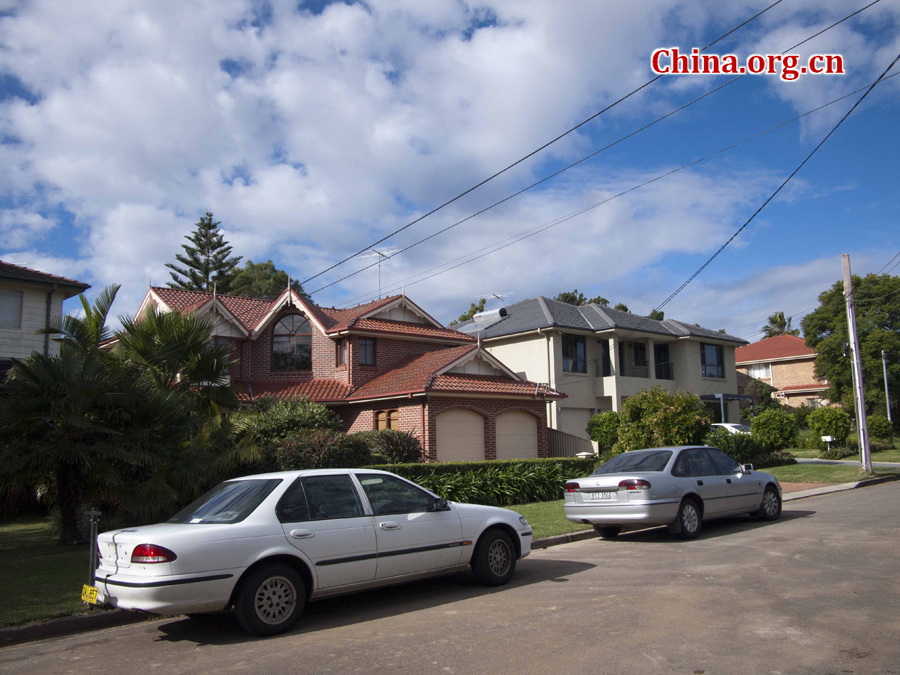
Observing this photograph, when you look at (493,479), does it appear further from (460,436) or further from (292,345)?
(292,345)

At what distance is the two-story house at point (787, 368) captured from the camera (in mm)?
50562

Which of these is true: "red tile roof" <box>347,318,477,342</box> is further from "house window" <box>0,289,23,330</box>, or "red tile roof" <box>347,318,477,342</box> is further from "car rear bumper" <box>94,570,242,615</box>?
"car rear bumper" <box>94,570,242,615</box>

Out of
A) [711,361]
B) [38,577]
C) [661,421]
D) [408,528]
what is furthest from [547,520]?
[711,361]

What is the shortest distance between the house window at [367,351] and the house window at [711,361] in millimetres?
20500

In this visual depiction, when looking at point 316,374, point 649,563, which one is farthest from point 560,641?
point 316,374

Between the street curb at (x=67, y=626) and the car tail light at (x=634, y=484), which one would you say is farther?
the car tail light at (x=634, y=484)

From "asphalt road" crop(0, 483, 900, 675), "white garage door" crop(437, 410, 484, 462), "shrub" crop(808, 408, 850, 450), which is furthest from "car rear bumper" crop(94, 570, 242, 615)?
"shrub" crop(808, 408, 850, 450)

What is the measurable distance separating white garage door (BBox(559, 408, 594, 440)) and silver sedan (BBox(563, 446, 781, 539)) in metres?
19.3

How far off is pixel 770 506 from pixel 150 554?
35.3 feet

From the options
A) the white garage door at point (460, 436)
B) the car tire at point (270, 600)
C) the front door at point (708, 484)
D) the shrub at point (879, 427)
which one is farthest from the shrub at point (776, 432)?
the car tire at point (270, 600)

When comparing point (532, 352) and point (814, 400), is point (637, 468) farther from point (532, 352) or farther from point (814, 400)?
point (814, 400)

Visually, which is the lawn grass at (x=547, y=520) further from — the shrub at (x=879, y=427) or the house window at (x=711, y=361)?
the house window at (x=711, y=361)

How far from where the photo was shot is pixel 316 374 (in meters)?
25.7

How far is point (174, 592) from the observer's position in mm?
5969
